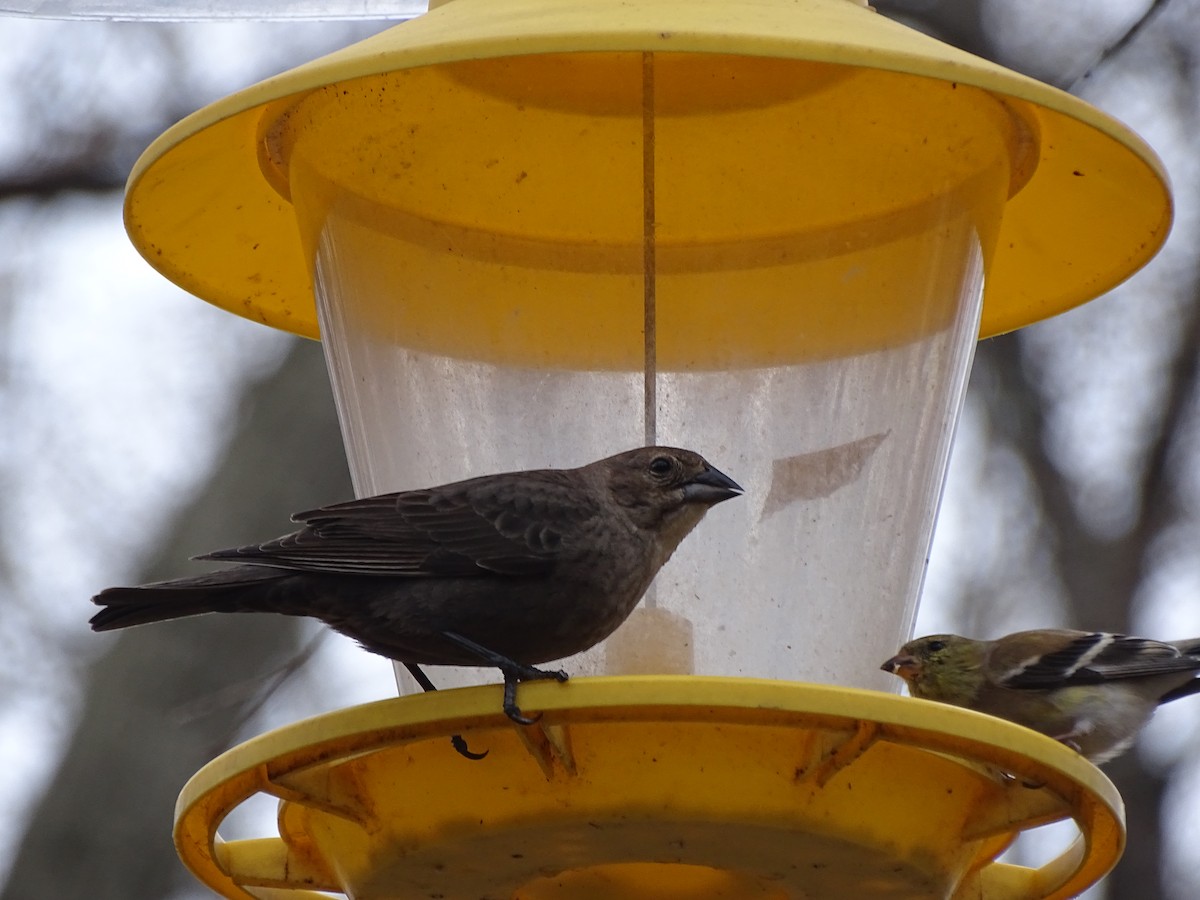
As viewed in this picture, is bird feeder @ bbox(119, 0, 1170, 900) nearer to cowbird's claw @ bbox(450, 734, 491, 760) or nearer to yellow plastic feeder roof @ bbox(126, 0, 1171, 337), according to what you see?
yellow plastic feeder roof @ bbox(126, 0, 1171, 337)

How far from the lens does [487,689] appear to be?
349 cm

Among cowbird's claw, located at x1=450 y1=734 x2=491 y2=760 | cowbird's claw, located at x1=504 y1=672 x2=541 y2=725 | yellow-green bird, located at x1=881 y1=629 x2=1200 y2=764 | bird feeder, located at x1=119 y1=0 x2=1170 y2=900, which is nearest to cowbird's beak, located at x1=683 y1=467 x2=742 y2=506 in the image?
bird feeder, located at x1=119 y1=0 x2=1170 y2=900

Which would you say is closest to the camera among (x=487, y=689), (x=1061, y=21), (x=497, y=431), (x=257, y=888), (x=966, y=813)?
(x=487, y=689)

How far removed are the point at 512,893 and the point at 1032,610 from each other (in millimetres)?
6383

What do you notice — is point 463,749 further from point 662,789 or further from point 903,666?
point 903,666

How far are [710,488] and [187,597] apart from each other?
1.23 m

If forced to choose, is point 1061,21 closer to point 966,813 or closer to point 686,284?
point 686,284

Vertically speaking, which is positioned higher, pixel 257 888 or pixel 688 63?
pixel 688 63

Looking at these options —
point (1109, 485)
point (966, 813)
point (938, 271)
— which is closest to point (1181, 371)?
point (1109, 485)

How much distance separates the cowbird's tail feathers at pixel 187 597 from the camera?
13.5 feet

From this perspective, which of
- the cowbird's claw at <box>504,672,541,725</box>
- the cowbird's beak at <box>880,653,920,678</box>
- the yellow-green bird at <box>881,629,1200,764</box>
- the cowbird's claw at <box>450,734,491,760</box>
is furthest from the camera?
the yellow-green bird at <box>881,629,1200,764</box>

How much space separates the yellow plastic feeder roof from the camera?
340 centimetres

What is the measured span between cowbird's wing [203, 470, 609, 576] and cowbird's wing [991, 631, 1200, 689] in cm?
218

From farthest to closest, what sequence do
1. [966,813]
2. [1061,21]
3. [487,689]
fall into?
1. [1061,21]
2. [966,813]
3. [487,689]
